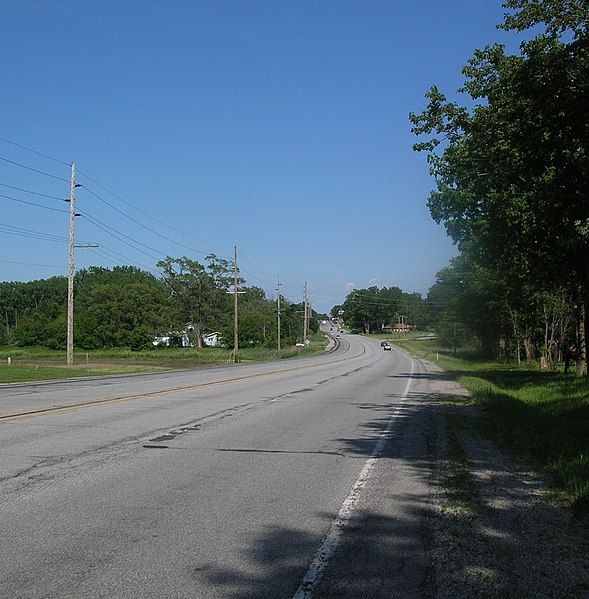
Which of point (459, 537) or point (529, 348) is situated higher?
point (529, 348)

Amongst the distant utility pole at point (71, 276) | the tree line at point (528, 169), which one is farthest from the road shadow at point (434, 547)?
the distant utility pole at point (71, 276)

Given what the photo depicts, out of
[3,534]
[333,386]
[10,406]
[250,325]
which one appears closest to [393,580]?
[3,534]

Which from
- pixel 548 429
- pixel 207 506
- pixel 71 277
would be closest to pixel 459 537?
pixel 207 506

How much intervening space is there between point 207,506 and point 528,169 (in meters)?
8.53

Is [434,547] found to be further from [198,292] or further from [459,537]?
[198,292]

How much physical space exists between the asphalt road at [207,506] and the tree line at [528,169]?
17.5ft

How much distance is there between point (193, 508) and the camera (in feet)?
23.7

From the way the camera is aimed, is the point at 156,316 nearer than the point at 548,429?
No

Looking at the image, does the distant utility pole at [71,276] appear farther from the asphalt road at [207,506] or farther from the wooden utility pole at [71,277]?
the asphalt road at [207,506]

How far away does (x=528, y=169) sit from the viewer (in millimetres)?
12531

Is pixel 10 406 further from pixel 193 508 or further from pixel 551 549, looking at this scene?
pixel 551 549

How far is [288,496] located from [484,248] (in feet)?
69.8

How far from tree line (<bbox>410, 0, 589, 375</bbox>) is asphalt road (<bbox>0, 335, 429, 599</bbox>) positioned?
5332mm

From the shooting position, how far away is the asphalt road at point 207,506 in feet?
17.1
